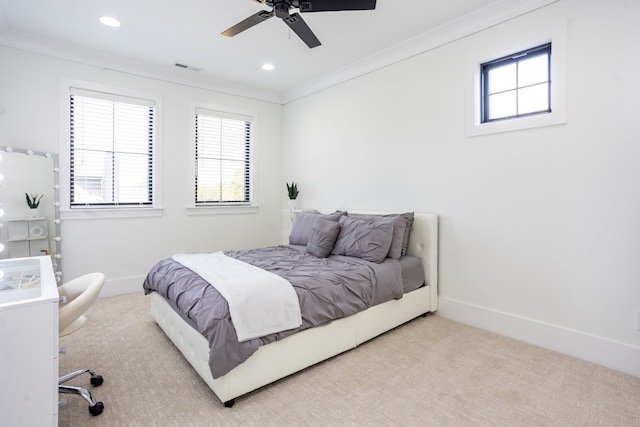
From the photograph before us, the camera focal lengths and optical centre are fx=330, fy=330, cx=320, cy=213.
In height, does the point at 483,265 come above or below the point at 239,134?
below

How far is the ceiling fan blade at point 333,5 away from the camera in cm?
222

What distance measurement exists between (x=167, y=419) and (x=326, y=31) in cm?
335

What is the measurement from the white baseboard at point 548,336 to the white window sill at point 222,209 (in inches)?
119

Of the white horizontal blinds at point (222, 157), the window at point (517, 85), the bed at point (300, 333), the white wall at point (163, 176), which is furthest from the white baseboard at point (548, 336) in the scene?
the white horizontal blinds at point (222, 157)

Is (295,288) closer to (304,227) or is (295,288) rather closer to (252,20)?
(304,227)

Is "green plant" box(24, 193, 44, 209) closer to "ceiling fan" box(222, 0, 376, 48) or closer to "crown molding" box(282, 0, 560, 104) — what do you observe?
A: "ceiling fan" box(222, 0, 376, 48)

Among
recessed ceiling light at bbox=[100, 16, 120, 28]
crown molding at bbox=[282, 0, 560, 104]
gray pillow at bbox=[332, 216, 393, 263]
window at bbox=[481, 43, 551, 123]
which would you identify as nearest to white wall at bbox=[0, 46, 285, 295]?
recessed ceiling light at bbox=[100, 16, 120, 28]

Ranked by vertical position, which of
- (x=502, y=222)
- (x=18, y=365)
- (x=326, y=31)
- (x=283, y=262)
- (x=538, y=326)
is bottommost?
(x=538, y=326)

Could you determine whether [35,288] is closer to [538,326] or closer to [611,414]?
[611,414]

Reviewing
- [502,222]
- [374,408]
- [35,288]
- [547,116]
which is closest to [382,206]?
[502,222]

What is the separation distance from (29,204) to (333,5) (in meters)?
3.55

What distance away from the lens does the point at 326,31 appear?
10.6ft

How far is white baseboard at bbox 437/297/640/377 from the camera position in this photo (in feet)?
7.35

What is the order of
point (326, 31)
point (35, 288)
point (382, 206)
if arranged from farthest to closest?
point (382, 206), point (326, 31), point (35, 288)
